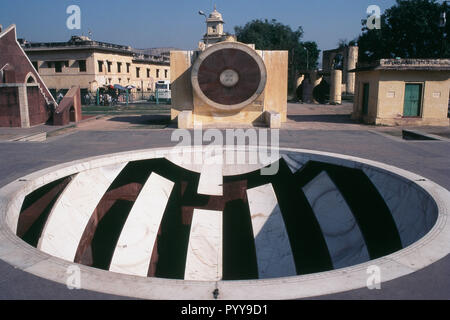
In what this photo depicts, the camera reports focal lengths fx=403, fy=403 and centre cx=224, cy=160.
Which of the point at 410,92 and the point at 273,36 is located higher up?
the point at 273,36

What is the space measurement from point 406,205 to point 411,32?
45.9 m

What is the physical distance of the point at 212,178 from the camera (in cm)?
1458

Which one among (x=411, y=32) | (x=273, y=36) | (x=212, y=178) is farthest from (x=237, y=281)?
(x=273, y=36)

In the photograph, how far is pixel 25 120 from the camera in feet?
65.0

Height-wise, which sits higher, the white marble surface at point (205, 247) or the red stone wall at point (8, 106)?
the red stone wall at point (8, 106)

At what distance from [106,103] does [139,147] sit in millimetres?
27036

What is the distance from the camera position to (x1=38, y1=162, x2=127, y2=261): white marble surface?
1012 centimetres

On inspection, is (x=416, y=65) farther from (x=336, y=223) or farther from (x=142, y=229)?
(x=142, y=229)

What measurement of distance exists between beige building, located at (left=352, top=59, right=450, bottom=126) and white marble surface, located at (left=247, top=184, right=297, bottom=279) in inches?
412

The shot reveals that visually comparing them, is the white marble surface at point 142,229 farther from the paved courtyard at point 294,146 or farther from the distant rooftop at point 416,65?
the distant rooftop at point 416,65

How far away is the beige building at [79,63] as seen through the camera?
48328 millimetres

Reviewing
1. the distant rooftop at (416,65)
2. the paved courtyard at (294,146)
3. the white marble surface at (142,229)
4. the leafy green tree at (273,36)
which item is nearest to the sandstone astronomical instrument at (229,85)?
the paved courtyard at (294,146)

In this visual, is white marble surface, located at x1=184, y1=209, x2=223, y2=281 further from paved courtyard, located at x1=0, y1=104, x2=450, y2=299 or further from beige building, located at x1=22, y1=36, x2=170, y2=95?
beige building, located at x1=22, y1=36, x2=170, y2=95

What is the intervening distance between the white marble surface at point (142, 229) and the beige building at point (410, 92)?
43.6 ft
